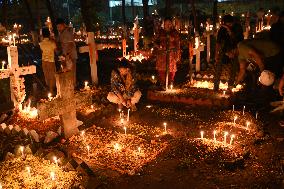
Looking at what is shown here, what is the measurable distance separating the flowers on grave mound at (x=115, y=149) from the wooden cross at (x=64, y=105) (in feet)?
0.89

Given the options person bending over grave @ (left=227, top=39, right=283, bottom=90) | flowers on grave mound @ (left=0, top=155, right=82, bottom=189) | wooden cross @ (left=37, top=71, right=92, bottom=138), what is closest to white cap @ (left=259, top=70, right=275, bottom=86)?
person bending over grave @ (left=227, top=39, right=283, bottom=90)

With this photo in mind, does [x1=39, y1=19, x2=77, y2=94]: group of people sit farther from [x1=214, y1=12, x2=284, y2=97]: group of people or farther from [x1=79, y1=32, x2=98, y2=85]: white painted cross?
[x1=214, y1=12, x2=284, y2=97]: group of people

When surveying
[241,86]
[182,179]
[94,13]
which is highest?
[94,13]

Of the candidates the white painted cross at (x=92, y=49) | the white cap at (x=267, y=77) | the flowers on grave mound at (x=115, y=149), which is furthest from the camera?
the white painted cross at (x=92, y=49)

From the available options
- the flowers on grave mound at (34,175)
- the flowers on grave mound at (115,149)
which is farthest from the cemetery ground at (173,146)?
the flowers on grave mound at (34,175)

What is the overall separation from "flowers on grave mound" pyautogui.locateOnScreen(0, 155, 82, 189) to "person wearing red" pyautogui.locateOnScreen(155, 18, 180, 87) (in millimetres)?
4891

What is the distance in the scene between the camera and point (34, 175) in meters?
5.62

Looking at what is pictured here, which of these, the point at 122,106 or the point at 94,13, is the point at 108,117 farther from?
the point at 94,13

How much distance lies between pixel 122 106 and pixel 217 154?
121 inches

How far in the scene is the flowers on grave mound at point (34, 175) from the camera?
5.36 metres

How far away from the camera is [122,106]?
28.1 ft

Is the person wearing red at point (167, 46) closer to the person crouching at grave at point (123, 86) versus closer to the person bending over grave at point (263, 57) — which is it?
the person crouching at grave at point (123, 86)

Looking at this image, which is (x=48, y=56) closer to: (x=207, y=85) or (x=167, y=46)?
(x=167, y=46)

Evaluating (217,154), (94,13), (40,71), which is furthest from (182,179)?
(94,13)
